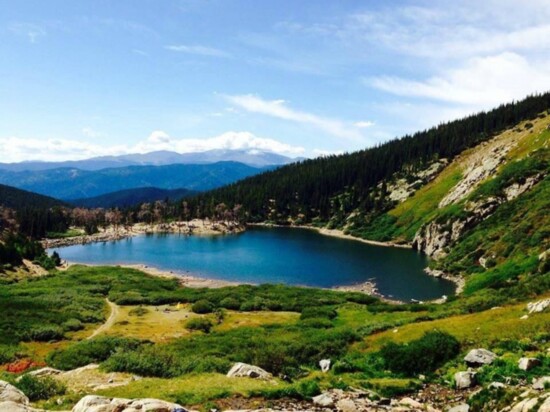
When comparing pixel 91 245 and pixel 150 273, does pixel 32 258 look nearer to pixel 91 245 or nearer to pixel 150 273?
pixel 150 273

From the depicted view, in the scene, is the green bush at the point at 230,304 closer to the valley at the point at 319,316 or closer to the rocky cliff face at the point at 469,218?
the valley at the point at 319,316

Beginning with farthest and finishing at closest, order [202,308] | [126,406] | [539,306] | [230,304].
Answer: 1. [230,304]
2. [202,308]
3. [539,306]
4. [126,406]

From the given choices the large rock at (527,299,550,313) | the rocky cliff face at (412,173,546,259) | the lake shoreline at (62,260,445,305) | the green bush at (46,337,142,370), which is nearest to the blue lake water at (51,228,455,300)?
the lake shoreline at (62,260,445,305)

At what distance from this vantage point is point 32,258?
12775 centimetres

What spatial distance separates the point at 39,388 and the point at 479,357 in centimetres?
2433

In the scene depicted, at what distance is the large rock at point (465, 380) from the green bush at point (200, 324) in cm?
4132

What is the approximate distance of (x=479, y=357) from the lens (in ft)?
86.4

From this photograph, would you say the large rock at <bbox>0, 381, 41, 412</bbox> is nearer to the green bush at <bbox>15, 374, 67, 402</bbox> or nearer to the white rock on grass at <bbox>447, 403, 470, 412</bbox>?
the green bush at <bbox>15, 374, 67, 402</bbox>

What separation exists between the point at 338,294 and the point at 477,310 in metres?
44.1

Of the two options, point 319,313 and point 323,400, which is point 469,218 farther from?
point 323,400

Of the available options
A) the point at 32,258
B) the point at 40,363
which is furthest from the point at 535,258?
the point at 32,258

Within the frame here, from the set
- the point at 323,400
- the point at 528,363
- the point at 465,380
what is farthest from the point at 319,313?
the point at 323,400

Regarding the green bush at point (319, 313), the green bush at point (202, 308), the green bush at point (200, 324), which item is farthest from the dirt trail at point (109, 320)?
the green bush at point (319, 313)

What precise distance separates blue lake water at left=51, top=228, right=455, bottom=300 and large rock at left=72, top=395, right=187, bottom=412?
268ft
